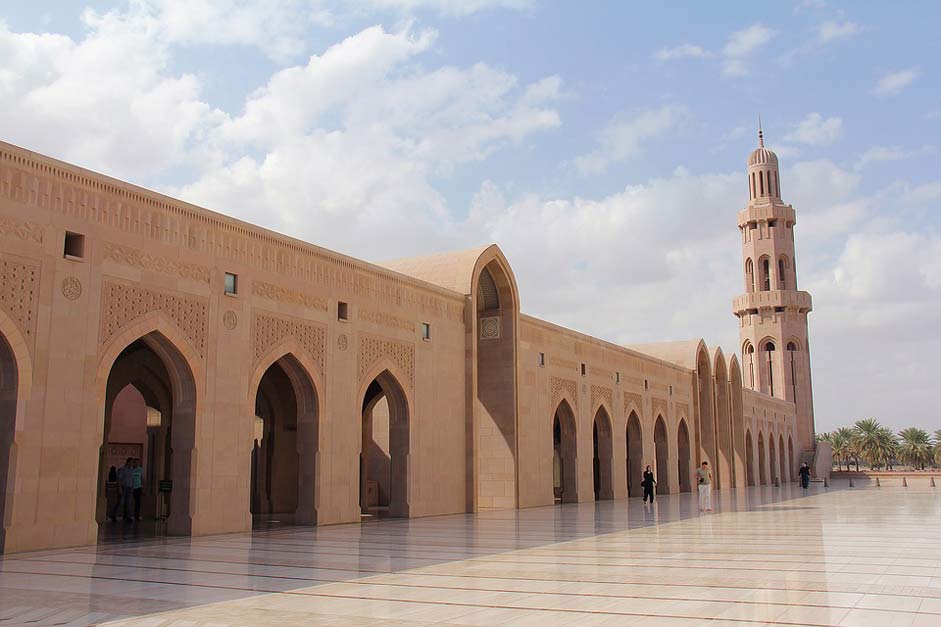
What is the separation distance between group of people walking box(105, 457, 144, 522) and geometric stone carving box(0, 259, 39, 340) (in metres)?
4.90

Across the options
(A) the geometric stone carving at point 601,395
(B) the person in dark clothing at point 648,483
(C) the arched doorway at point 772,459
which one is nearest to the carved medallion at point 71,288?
(B) the person in dark clothing at point 648,483

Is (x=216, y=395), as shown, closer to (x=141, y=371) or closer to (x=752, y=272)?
(x=141, y=371)

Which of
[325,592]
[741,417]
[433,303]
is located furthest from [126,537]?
[741,417]

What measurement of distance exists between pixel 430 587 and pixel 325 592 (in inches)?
29.9

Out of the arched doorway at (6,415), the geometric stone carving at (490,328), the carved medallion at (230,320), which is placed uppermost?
the geometric stone carving at (490,328)

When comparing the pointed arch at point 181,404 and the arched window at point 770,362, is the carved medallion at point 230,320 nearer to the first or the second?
the pointed arch at point 181,404

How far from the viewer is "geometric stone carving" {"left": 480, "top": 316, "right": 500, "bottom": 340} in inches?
718

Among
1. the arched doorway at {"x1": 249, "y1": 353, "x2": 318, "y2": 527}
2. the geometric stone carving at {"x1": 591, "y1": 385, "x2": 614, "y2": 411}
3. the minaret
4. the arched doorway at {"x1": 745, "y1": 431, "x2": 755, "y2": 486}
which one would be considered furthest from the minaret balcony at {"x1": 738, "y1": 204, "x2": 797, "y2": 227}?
the arched doorway at {"x1": 249, "y1": 353, "x2": 318, "y2": 527}

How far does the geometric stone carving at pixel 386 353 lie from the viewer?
1402cm

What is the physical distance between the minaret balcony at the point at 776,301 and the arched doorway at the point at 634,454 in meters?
23.2

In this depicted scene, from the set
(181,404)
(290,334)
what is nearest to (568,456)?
(290,334)

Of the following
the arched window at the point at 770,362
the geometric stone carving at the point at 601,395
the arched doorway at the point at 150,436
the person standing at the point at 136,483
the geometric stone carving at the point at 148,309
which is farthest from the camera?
the arched window at the point at 770,362

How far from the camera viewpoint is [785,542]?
978 centimetres

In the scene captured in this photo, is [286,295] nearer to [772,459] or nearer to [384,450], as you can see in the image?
[384,450]
